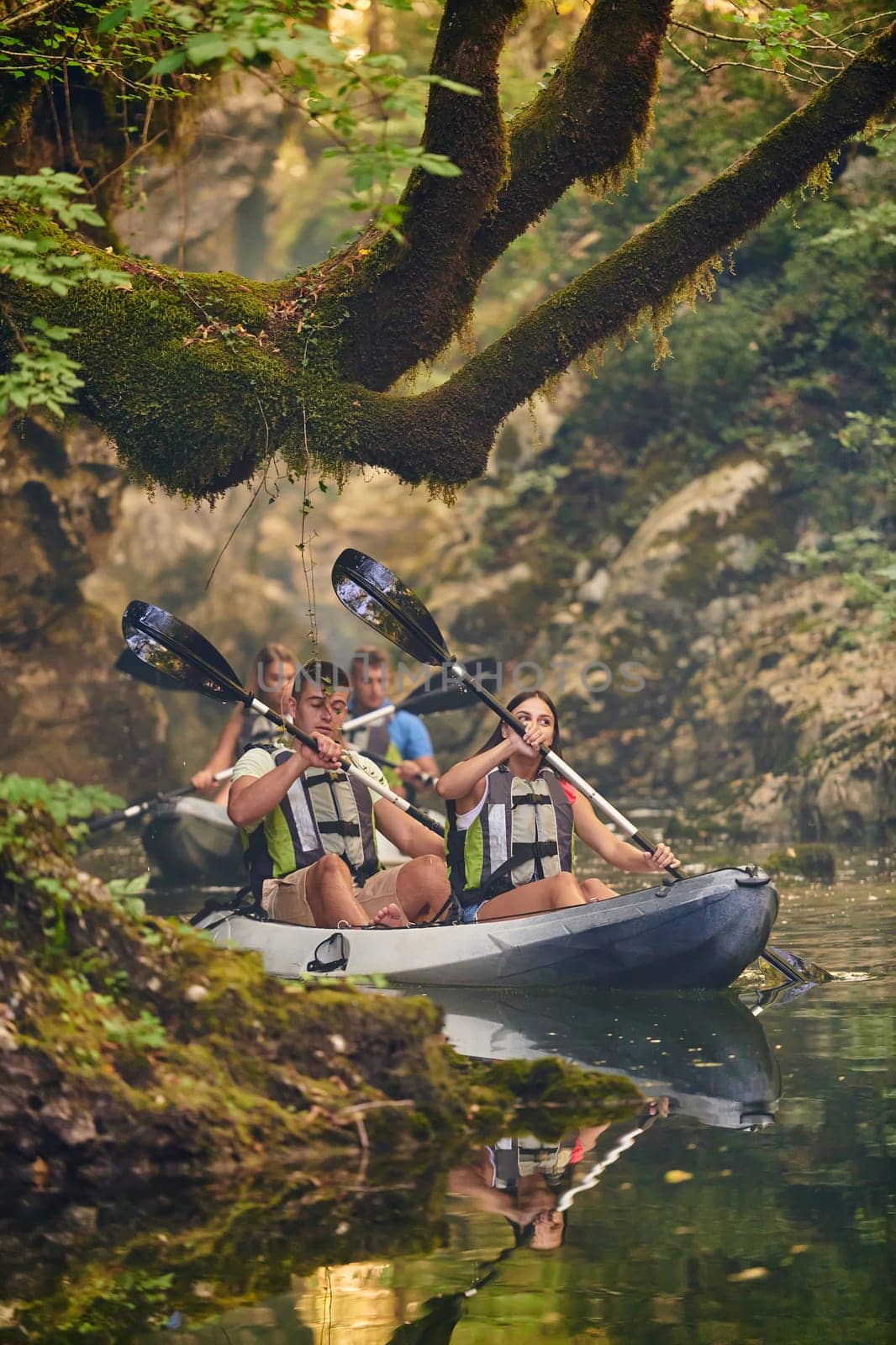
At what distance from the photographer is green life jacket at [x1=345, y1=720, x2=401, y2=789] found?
1080 cm

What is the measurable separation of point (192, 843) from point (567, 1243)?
7.70 m

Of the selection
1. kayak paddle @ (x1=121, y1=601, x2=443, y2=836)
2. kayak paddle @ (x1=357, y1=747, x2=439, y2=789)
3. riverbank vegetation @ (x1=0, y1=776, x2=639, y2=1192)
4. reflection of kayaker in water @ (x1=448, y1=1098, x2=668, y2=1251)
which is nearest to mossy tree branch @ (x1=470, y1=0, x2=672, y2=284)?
kayak paddle @ (x1=121, y1=601, x2=443, y2=836)

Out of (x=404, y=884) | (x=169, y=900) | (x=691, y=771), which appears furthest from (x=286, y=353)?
(x=691, y=771)

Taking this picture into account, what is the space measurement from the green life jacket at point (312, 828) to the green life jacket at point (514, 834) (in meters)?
0.64

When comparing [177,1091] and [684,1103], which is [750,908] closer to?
[684,1103]

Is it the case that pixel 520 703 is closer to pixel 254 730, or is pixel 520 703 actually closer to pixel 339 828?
pixel 339 828

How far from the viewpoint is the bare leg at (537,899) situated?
6.45 metres

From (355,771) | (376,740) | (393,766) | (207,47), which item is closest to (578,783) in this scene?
(355,771)

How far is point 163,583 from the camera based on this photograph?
19234 millimetres

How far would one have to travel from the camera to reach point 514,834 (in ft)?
21.4

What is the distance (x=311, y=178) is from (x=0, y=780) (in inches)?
1136

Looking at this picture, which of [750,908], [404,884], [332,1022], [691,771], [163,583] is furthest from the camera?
[163,583]

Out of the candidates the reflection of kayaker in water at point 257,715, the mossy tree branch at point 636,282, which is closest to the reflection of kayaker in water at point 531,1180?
the reflection of kayaker in water at point 257,715

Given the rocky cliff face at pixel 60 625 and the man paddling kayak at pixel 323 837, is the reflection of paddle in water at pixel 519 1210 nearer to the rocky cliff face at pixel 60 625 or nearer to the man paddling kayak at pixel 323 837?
the man paddling kayak at pixel 323 837
